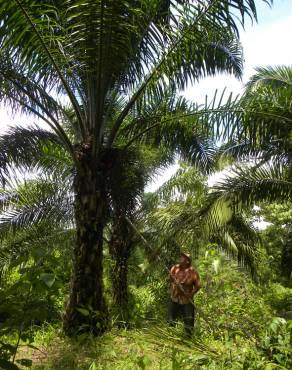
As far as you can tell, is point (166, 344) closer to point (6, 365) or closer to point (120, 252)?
point (6, 365)

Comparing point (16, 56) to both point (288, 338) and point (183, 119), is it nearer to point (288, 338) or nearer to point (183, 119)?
point (183, 119)

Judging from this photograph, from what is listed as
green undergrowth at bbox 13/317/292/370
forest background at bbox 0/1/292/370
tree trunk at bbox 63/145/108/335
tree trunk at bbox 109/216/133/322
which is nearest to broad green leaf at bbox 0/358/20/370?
forest background at bbox 0/1/292/370

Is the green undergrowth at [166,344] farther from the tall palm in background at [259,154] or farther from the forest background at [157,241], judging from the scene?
the tall palm in background at [259,154]

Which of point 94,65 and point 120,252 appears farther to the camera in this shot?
point 120,252

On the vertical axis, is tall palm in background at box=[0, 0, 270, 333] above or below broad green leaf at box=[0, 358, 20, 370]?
above

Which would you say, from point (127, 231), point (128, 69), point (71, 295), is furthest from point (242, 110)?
point (127, 231)

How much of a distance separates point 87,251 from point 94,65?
2.57m

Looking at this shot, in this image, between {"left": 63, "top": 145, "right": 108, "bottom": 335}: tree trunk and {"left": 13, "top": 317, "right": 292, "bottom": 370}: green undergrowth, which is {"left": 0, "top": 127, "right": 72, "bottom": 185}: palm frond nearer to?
{"left": 63, "top": 145, "right": 108, "bottom": 335}: tree trunk

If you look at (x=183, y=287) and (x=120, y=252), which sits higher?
(x=120, y=252)

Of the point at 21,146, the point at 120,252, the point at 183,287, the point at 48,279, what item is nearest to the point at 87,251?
the point at 183,287

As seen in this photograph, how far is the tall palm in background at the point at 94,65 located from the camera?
18.0 feet

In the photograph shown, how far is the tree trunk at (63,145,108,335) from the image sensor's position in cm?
650

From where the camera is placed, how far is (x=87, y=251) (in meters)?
6.56

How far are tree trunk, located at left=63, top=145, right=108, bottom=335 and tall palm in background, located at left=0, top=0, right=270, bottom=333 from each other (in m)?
0.01
